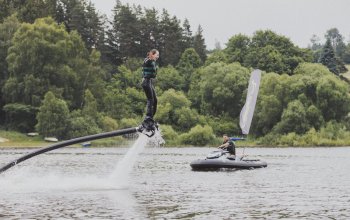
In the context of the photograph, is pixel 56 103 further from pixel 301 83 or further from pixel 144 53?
pixel 144 53

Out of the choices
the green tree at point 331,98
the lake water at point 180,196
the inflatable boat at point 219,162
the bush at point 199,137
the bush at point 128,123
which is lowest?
the lake water at point 180,196

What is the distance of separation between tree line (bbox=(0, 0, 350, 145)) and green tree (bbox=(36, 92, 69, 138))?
0.14 m

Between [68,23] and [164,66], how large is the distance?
73.2 ft

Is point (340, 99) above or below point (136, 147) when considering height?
above

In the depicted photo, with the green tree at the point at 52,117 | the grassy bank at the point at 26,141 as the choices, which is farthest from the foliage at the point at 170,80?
the green tree at the point at 52,117

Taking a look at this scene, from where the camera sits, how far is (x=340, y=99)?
108 m

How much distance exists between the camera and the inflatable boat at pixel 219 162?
161ft

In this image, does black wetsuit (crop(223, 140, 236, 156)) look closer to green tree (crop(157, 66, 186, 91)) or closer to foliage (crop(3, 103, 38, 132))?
foliage (crop(3, 103, 38, 132))

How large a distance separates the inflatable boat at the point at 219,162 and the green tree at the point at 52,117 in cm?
5592

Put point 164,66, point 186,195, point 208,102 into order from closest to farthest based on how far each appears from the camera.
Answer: point 186,195 < point 208,102 < point 164,66

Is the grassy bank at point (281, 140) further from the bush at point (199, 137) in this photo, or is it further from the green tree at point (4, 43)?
the green tree at point (4, 43)

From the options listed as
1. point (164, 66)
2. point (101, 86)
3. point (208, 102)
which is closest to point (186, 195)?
point (101, 86)

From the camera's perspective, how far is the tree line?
107 meters

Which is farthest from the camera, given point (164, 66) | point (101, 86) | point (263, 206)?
point (164, 66)
